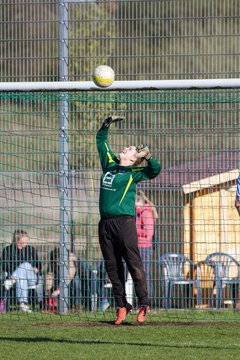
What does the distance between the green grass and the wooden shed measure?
0.91 meters

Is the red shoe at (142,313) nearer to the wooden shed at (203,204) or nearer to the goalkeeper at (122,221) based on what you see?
the goalkeeper at (122,221)

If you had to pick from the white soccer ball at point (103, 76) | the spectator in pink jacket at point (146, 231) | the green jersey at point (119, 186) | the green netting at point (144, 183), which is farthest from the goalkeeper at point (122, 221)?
the spectator in pink jacket at point (146, 231)

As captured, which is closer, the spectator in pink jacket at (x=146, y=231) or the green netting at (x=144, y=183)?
the green netting at (x=144, y=183)

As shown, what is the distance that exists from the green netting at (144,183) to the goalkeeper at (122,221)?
171cm

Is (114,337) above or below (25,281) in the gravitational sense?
below

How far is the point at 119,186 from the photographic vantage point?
9.43 metres

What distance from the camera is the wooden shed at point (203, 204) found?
1127 cm

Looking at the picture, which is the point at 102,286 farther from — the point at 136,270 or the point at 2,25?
the point at 2,25

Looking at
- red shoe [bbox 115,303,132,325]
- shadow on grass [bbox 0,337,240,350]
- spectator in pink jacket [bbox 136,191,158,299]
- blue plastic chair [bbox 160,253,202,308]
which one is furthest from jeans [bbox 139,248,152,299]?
shadow on grass [bbox 0,337,240,350]

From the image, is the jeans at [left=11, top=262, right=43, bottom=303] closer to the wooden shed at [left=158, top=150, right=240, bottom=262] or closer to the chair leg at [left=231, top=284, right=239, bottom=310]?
the wooden shed at [left=158, top=150, right=240, bottom=262]

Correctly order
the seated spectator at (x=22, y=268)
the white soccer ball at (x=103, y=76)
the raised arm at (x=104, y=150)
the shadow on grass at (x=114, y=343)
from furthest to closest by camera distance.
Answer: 1. the seated spectator at (x=22, y=268)
2. the raised arm at (x=104, y=150)
3. the shadow on grass at (x=114, y=343)
4. the white soccer ball at (x=103, y=76)

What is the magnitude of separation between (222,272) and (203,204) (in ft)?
2.98

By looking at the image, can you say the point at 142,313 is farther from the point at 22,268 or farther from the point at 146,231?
the point at 22,268

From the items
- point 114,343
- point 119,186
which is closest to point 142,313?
point 114,343
